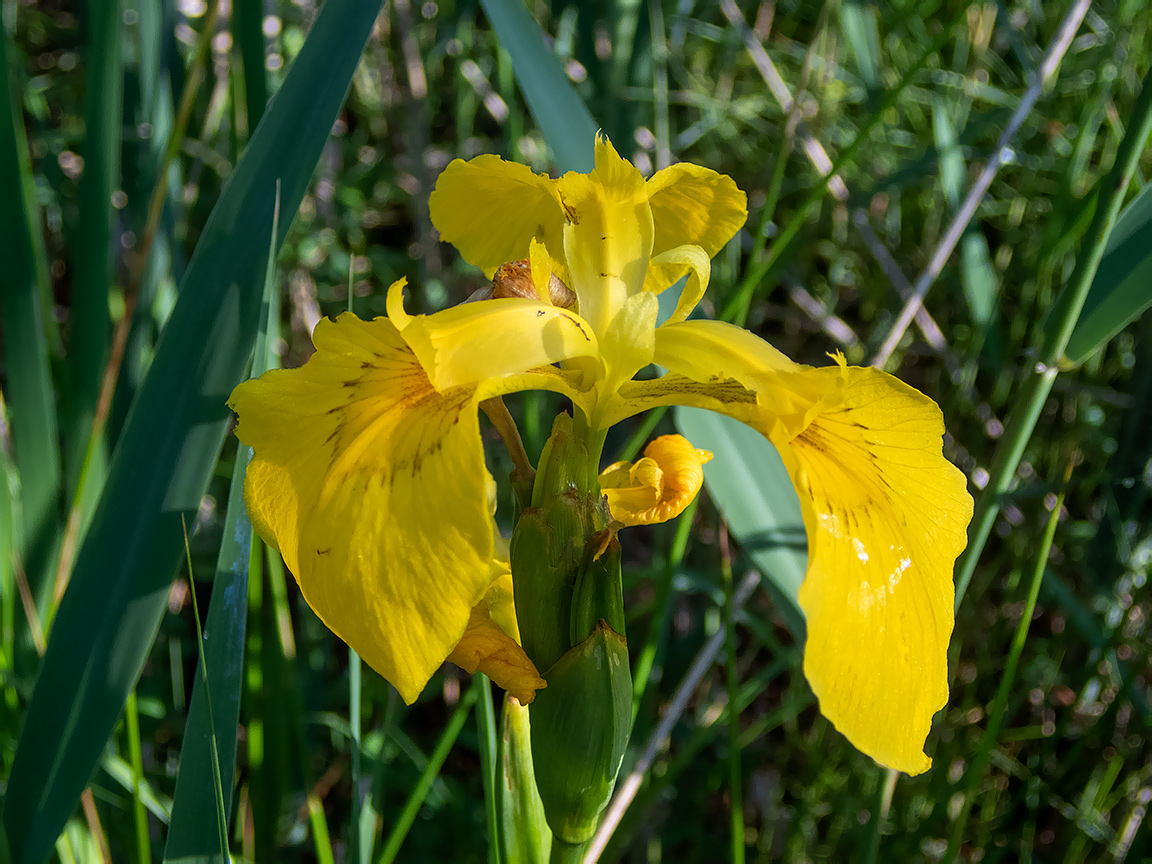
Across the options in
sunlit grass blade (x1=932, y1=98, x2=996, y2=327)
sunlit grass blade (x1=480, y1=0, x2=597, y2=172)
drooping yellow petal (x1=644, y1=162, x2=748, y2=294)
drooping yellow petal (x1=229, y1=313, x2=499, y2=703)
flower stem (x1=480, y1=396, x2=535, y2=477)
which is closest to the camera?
drooping yellow petal (x1=229, y1=313, x2=499, y2=703)

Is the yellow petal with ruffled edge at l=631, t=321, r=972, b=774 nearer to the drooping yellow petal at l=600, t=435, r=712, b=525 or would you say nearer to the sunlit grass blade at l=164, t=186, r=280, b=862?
the drooping yellow petal at l=600, t=435, r=712, b=525

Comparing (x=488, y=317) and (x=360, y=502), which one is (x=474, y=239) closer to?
(x=488, y=317)

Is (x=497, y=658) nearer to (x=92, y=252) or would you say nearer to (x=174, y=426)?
(x=174, y=426)

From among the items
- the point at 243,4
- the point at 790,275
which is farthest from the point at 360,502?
the point at 790,275

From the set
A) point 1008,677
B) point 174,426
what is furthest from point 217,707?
point 1008,677

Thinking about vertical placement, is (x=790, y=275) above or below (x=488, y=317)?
below

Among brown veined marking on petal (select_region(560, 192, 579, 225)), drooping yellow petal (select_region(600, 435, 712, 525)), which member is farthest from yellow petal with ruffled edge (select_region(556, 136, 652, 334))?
drooping yellow petal (select_region(600, 435, 712, 525))
